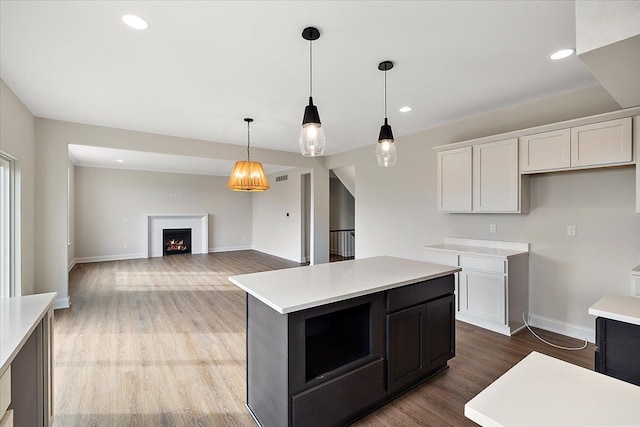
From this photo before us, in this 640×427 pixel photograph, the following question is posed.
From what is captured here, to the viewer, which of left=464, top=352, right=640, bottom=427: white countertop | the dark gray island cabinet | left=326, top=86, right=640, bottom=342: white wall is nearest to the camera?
left=464, top=352, right=640, bottom=427: white countertop

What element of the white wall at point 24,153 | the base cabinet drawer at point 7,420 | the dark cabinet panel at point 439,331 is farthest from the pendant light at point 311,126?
the white wall at point 24,153

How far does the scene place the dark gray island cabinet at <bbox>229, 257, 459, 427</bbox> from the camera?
65.8 inches

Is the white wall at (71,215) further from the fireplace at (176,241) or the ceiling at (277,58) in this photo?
the ceiling at (277,58)

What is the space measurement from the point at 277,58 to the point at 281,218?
21.8 ft

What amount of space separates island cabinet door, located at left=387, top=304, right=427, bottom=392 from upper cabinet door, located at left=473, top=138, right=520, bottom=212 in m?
2.01

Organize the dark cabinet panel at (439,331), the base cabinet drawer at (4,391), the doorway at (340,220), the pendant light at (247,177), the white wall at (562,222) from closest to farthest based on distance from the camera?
the base cabinet drawer at (4,391) → the dark cabinet panel at (439,331) → the white wall at (562,222) → the pendant light at (247,177) → the doorway at (340,220)

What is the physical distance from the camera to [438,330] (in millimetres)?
2455

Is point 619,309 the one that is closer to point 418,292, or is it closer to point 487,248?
point 418,292

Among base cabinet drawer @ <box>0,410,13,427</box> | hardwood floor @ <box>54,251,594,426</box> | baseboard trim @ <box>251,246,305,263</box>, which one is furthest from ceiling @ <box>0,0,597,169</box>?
baseboard trim @ <box>251,246,305,263</box>

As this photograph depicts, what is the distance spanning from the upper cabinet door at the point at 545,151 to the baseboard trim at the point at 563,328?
1.74 metres

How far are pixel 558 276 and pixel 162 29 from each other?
4.50 metres

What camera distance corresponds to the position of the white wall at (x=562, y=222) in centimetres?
298

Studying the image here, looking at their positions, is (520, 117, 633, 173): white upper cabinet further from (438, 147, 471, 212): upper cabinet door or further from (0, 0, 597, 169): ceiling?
(438, 147, 471, 212): upper cabinet door

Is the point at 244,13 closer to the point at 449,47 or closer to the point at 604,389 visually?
the point at 449,47
